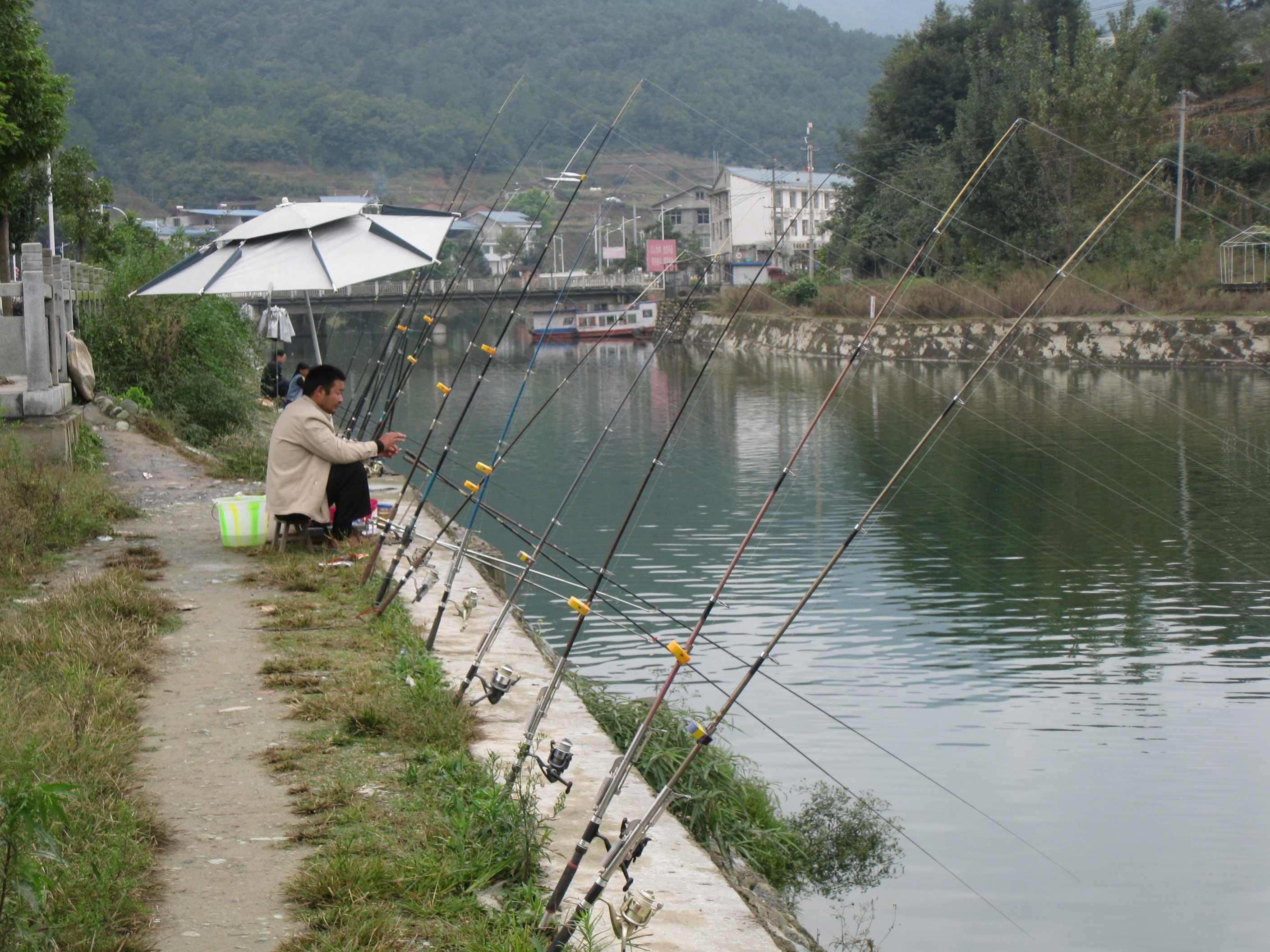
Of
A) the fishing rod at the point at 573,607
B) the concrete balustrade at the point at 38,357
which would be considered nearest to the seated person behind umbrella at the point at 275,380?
the concrete balustrade at the point at 38,357

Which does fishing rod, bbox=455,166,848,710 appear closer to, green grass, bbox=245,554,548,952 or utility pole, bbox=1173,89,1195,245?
green grass, bbox=245,554,548,952

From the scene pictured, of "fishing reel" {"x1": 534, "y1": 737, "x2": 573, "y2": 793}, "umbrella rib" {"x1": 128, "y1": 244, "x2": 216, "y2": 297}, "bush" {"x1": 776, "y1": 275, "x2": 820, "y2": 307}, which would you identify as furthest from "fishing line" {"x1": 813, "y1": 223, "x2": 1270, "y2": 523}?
"fishing reel" {"x1": 534, "y1": 737, "x2": 573, "y2": 793}

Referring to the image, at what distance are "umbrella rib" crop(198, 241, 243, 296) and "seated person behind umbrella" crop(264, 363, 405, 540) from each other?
97 cm

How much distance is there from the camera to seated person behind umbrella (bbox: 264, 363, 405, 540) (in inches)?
295

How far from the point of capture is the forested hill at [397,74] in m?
85.3

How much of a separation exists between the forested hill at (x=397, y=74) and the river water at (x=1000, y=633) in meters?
44.0

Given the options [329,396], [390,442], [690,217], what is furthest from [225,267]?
[690,217]

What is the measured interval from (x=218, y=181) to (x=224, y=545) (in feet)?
345

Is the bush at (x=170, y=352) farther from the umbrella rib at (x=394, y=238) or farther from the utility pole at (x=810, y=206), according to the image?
the umbrella rib at (x=394, y=238)

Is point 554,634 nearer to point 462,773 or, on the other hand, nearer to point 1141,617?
point 1141,617

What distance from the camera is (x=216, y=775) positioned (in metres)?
4.36

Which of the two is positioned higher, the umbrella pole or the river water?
the umbrella pole

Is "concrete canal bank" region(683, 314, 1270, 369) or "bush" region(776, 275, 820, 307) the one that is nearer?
"concrete canal bank" region(683, 314, 1270, 369)

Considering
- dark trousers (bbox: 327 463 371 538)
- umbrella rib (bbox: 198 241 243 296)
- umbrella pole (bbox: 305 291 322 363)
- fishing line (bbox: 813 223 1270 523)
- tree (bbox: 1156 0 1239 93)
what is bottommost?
fishing line (bbox: 813 223 1270 523)
